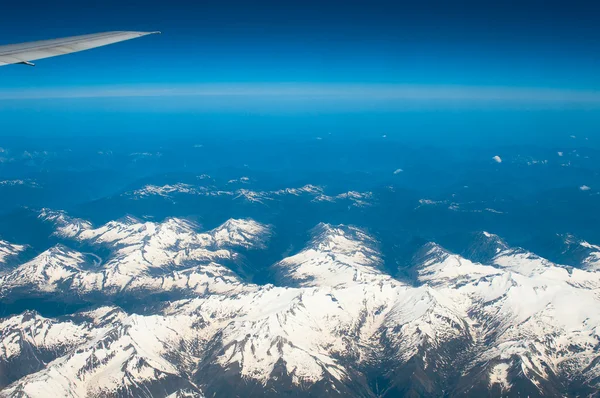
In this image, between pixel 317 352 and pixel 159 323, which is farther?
pixel 159 323

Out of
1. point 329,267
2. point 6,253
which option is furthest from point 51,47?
point 6,253

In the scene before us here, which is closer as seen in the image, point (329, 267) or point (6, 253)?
point (329, 267)

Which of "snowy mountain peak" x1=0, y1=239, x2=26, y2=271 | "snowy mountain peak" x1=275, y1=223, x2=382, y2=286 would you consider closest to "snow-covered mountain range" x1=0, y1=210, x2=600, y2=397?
"snowy mountain peak" x1=275, y1=223, x2=382, y2=286

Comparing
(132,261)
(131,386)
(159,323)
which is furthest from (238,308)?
(132,261)

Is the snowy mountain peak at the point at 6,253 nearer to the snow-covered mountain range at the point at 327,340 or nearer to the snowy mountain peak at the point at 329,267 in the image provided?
the snow-covered mountain range at the point at 327,340

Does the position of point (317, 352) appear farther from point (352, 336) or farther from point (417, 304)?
point (417, 304)

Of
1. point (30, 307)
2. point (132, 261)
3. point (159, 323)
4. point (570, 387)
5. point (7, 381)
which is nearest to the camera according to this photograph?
point (570, 387)

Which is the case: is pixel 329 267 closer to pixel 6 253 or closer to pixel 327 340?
pixel 327 340
